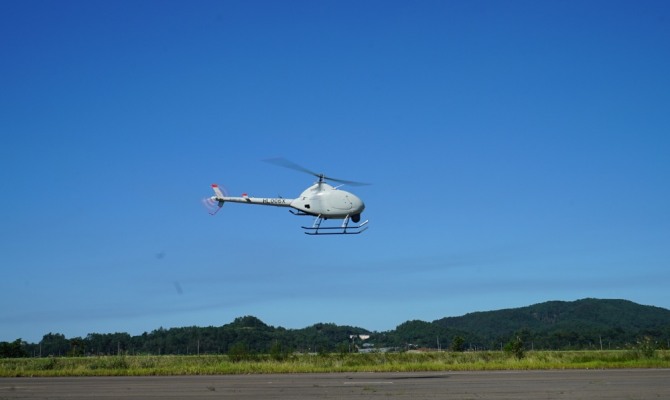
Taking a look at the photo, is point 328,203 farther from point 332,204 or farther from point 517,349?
point 517,349

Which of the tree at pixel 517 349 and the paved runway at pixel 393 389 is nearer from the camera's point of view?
the paved runway at pixel 393 389

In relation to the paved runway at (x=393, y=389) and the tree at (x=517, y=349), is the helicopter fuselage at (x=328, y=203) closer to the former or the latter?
the tree at (x=517, y=349)

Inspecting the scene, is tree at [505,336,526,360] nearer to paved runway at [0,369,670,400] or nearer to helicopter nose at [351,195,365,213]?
helicopter nose at [351,195,365,213]

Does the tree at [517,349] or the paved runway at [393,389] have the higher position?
the tree at [517,349]

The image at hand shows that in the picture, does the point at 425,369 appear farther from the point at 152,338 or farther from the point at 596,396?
the point at 152,338

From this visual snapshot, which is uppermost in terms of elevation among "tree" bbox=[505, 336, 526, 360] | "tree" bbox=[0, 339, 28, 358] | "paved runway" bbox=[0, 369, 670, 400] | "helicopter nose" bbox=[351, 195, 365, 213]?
"helicopter nose" bbox=[351, 195, 365, 213]

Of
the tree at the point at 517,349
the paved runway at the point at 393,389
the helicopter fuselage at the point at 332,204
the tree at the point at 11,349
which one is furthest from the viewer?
the tree at the point at 11,349

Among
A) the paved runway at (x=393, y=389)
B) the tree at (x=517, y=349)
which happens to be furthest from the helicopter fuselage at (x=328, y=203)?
the paved runway at (x=393, y=389)

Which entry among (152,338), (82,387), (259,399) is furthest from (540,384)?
(152,338)

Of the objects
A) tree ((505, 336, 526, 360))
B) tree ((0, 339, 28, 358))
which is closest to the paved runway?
tree ((505, 336, 526, 360))

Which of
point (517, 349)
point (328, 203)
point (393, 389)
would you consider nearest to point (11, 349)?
point (328, 203)

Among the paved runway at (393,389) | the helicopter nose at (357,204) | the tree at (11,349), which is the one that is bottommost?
the paved runway at (393,389)

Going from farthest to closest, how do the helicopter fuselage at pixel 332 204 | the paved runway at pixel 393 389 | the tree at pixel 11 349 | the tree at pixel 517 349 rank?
the tree at pixel 11 349, the tree at pixel 517 349, the helicopter fuselage at pixel 332 204, the paved runway at pixel 393 389
